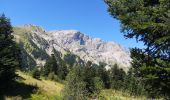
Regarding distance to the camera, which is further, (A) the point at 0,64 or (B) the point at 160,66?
(A) the point at 0,64

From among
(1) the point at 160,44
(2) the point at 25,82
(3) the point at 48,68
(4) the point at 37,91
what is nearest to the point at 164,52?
(1) the point at 160,44

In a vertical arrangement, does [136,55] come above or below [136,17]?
below

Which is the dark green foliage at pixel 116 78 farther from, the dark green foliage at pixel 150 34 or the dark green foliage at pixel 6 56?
the dark green foliage at pixel 150 34

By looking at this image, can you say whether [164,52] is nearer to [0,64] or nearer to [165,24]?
[165,24]

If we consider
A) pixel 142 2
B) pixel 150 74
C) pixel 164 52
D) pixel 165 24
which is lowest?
pixel 150 74

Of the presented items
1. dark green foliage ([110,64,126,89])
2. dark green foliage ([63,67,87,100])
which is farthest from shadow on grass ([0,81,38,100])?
dark green foliage ([110,64,126,89])

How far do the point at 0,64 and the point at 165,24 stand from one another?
51057 millimetres

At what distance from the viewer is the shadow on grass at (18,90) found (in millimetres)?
67062

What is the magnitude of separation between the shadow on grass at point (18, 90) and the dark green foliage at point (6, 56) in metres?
1.69

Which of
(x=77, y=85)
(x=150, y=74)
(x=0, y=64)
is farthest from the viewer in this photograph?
(x=0, y=64)

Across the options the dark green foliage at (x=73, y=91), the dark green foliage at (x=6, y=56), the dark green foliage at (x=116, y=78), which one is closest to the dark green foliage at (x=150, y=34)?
the dark green foliage at (x=73, y=91)

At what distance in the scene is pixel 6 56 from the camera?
67.2 meters

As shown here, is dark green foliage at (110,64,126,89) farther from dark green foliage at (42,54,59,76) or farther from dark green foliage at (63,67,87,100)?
dark green foliage at (63,67,87,100)

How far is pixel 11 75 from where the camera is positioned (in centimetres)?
6750
